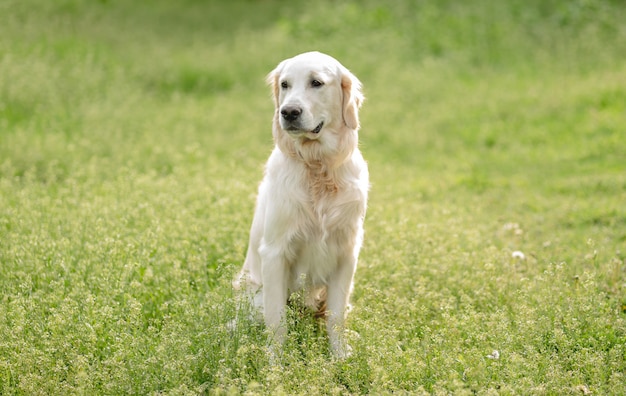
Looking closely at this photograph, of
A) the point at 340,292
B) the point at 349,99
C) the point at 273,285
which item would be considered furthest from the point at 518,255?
the point at 273,285

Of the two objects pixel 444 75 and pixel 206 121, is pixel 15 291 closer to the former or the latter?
pixel 206 121

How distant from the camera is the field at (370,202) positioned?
386cm

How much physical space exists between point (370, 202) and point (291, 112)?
294cm

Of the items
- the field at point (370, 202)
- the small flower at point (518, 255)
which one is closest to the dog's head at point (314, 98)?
the field at point (370, 202)

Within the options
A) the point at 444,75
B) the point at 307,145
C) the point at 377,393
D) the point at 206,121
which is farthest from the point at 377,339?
the point at 444,75

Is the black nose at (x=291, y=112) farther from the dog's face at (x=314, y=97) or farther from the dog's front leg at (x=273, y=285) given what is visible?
the dog's front leg at (x=273, y=285)

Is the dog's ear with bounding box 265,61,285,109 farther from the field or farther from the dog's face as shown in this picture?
the field

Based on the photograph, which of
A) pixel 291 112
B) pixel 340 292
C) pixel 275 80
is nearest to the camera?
pixel 291 112

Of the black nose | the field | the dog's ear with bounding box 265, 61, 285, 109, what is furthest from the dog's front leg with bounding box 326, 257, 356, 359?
the dog's ear with bounding box 265, 61, 285, 109

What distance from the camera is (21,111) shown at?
388 inches

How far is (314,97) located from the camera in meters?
4.49

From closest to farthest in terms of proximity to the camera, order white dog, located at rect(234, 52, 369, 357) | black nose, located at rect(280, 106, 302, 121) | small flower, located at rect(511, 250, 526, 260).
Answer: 1. black nose, located at rect(280, 106, 302, 121)
2. white dog, located at rect(234, 52, 369, 357)
3. small flower, located at rect(511, 250, 526, 260)

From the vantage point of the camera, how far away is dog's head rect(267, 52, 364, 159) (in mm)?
4414

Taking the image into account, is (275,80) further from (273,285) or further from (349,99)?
(273,285)
